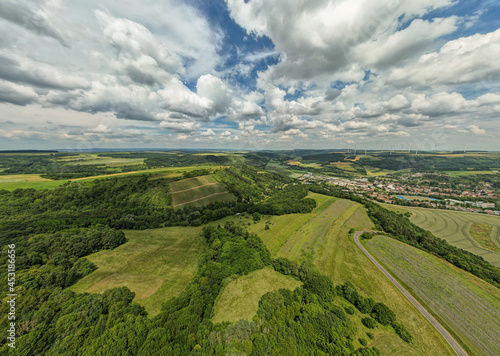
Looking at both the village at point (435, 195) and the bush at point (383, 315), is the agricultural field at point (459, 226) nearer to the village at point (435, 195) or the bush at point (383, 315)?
the village at point (435, 195)

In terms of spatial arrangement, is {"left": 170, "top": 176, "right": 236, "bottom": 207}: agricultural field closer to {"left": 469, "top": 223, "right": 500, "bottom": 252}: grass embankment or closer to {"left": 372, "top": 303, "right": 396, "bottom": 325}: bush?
{"left": 372, "top": 303, "right": 396, "bottom": 325}: bush

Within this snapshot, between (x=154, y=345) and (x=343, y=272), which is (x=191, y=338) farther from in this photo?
(x=343, y=272)

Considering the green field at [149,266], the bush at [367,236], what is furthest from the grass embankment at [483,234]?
the green field at [149,266]

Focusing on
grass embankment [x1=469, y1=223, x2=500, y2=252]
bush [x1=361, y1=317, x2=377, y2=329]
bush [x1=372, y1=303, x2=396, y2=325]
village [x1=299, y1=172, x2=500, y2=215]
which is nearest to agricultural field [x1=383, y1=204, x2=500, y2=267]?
grass embankment [x1=469, y1=223, x2=500, y2=252]

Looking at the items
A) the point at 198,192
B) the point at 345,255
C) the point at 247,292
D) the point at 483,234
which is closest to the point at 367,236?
the point at 345,255

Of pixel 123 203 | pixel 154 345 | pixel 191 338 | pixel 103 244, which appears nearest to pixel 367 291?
pixel 191 338

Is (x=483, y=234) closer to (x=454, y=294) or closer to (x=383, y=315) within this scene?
(x=454, y=294)
